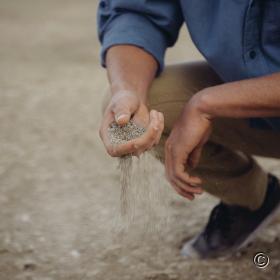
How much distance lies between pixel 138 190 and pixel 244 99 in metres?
0.38

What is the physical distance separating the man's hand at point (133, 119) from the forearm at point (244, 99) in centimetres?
12

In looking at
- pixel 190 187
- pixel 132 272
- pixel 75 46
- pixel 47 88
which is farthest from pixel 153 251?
pixel 75 46

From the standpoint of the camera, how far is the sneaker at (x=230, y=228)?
1.68 m

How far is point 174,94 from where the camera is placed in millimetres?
1519

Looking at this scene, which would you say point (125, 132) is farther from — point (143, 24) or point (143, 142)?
point (143, 24)

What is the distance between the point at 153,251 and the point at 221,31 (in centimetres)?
70

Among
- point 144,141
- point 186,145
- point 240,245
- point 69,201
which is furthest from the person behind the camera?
point 69,201

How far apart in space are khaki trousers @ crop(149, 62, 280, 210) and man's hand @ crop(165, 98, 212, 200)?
137 mm

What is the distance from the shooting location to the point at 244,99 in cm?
125

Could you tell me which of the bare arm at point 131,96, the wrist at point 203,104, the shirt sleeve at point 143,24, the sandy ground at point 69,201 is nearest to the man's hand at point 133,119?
the bare arm at point 131,96

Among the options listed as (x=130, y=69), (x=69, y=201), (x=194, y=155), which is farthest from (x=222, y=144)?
(x=69, y=201)

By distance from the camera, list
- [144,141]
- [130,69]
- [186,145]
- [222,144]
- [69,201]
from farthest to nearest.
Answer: [69,201]
[222,144]
[130,69]
[186,145]
[144,141]

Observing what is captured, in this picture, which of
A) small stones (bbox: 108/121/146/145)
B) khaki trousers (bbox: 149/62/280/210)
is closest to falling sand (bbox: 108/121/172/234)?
small stones (bbox: 108/121/146/145)

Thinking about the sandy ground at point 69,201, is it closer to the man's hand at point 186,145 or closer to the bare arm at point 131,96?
the man's hand at point 186,145
